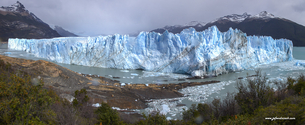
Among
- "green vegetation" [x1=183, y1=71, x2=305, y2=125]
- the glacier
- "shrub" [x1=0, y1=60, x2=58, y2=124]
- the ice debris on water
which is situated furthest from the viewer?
the glacier

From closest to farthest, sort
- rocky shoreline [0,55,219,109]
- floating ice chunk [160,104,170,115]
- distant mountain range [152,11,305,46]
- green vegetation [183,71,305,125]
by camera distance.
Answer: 1. green vegetation [183,71,305,125]
2. floating ice chunk [160,104,170,115]
3. rocky shoreline [0,55,219,109]
4. distant mountain range [152,11,305,46]

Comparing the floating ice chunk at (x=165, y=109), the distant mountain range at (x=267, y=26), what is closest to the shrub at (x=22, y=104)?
the floating ice chunk at (x=165, y=109)

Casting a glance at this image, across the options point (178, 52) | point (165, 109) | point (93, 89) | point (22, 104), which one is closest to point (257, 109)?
point (165, 109)

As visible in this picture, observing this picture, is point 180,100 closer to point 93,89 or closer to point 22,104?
point 93,89

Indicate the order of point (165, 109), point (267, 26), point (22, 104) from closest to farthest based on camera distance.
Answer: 1. point (22, 104)
2. point (165, 109)
3. point (267, 26)

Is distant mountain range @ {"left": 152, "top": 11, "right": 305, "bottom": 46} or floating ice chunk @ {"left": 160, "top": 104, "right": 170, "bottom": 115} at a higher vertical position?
distant mountain range @ {"left": 152, "top": 11, "right": 305, "bottom": 46}

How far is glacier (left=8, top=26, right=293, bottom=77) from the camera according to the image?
19.5m

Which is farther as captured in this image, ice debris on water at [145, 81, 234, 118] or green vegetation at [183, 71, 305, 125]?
ice debris on water at [145, 81, 234, 118]

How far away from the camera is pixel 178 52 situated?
814 inches

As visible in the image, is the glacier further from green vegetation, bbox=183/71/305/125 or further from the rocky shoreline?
green vegetation, bbox=183/71/305/125

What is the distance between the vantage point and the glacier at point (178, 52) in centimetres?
1955

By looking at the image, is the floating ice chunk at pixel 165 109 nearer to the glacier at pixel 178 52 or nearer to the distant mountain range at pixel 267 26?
the glacier at pixel 178 52

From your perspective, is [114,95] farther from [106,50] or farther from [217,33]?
[217,33]

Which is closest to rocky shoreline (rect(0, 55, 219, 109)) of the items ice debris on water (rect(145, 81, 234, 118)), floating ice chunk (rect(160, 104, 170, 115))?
ice debris on water (rect(145, 81, 234, 118))
